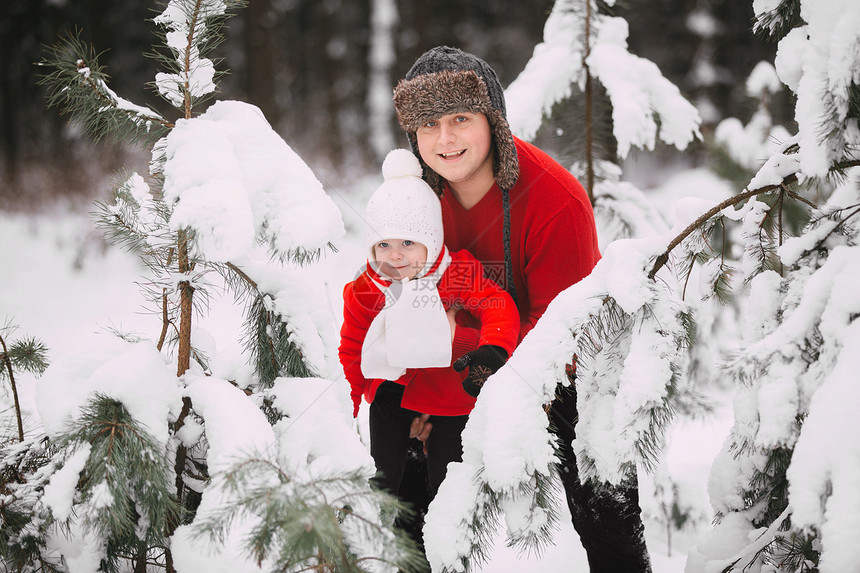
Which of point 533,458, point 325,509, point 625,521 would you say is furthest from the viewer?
point 625,521

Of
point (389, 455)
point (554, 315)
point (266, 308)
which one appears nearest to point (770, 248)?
point (554, 315)

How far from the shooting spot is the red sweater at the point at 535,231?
195cm

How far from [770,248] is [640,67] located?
1.74m

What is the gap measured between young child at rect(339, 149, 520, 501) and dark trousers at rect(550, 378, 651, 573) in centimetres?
37

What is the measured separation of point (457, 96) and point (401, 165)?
0.32m

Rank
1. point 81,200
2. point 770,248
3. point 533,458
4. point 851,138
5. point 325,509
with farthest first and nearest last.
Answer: point 81,200
point 770,248
point 533,458
point 851,138
point 325,509

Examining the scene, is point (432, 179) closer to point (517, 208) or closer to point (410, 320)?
point (517, 208)

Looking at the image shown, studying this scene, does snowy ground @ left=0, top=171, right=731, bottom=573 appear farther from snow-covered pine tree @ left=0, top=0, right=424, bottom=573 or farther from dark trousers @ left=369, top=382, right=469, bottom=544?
snow-covered pine tree @ left=0, top=0, right=424, bottom=573

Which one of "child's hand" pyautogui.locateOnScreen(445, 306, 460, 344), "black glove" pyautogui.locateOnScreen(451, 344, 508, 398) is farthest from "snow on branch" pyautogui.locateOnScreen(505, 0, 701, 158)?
"black glove" pyautogui.locateOnScreen(451, 344, 508, 398)

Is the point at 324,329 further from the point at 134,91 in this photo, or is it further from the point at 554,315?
the point at 134,91

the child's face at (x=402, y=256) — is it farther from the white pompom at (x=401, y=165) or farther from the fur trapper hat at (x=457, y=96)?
the fur trapper hat at (x=457, y=96)

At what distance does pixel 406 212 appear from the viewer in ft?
6.43

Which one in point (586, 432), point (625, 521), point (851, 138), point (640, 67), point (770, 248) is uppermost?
point (640, 67)

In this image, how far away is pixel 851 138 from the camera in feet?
3.36
